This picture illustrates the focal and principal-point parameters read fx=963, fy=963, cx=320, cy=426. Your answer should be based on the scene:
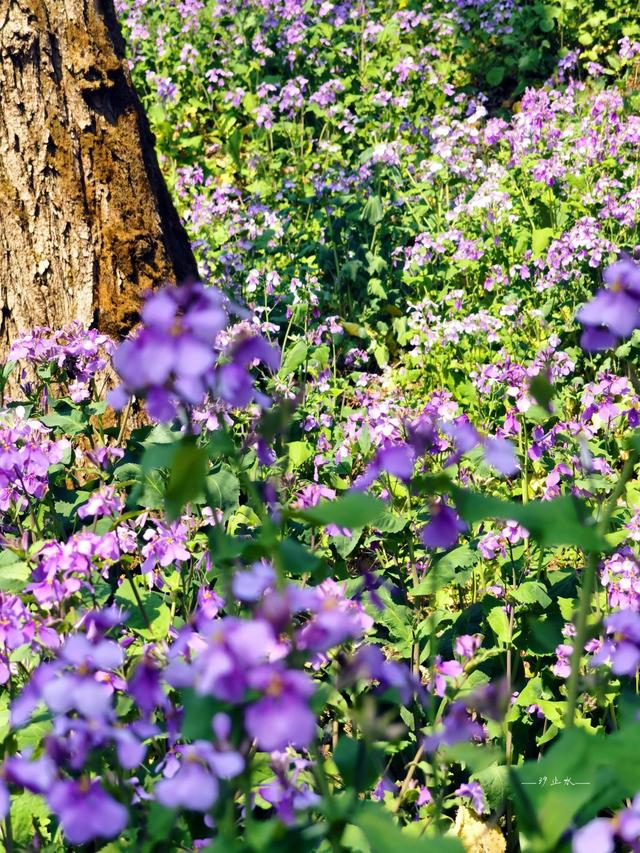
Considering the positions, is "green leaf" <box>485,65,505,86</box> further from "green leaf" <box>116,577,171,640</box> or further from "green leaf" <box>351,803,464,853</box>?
"green leaf" <box>351,803,464,853</box>

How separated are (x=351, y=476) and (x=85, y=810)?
7.09 feet

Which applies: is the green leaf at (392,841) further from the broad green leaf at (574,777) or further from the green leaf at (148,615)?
the green leaf at (148,615)

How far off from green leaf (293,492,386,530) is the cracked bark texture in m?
2.24

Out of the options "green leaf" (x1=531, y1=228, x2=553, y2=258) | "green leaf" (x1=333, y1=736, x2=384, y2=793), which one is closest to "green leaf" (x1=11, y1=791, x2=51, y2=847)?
"green leaf" (x1=333, y1=736, x2=384, y2=793)

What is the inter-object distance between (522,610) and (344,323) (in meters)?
2.23

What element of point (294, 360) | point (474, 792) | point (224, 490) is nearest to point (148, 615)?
point (224, 490)

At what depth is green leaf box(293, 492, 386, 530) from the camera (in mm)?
909

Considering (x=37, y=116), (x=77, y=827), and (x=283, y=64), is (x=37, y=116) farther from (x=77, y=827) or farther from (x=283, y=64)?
(x=283, y=64)

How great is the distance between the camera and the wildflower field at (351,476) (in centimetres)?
93

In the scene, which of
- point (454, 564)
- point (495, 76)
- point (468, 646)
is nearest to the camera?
point (468, 646)

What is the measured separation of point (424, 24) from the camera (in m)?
6.64

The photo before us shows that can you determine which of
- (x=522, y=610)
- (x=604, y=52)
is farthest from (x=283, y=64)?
(x=522, y=610)

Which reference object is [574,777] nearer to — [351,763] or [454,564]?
[351,763]

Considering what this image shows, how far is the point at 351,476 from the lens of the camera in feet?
9.77
